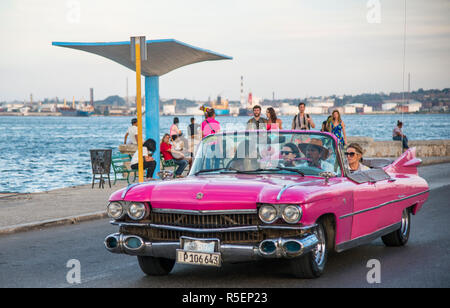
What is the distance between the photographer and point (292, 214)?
6.64 metres

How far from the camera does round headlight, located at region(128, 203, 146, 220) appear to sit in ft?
23.1

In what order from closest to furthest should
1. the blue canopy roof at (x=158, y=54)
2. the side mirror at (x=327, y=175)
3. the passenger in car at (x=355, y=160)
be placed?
the side mirror at (x=327, y=175) < the passenger in car at (x=355, y=160) < the blue canopy roof at (x=158, y=54)

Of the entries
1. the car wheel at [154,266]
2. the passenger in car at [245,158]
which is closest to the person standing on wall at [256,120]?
the passenger in car at [245,158]

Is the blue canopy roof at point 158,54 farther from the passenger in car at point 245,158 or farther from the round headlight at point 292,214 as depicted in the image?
the round headlight at point 292,214

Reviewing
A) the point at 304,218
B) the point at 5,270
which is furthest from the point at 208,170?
the point at 5,270

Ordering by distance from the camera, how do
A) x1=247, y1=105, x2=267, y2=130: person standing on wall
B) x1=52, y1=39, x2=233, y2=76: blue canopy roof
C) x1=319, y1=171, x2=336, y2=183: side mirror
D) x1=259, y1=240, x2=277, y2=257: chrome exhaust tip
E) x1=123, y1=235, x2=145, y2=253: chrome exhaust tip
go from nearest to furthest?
x1=259, y1=240, x2=277, y2=257: chrome exhaust tip → x1=123, y1=235, x2=145, y2=253: chrome exhaust tip → x1=319, y1=171, x2=336, y2=183: side mirror → x1=247, y1=105, x2=267, y2=130: person standing on wall → x1=52, y1=39, x2=233, y2=76: blue canopy roof

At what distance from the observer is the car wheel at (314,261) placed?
23.1ft

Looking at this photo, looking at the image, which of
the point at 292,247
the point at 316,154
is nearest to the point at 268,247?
the point at 292,247

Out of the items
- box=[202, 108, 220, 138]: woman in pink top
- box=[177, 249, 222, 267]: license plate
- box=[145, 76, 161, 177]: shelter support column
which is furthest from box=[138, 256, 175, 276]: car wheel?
box=[145, 76, 161, 177]: shelter support column

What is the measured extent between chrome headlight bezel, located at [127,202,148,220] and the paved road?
26.9 inches

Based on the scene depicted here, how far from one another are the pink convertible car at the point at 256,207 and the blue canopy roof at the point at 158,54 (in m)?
8.37

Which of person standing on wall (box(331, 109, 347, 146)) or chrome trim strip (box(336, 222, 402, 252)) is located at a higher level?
person standing on wall (box(331, 109, 347, 146))

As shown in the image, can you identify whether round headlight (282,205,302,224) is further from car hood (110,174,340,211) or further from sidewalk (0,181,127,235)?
sidewalk (0,181,127,235)

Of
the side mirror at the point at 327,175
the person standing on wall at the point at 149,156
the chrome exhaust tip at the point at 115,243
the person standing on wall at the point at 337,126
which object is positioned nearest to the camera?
the chrome exhaust tip at the point at 115,243
